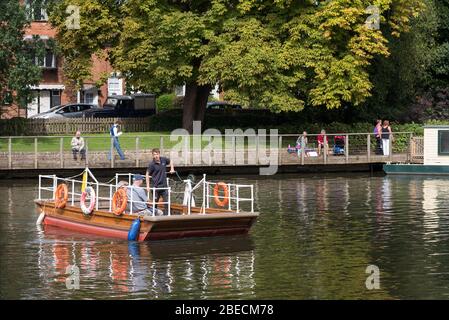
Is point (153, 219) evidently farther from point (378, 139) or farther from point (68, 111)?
point (68, 111)

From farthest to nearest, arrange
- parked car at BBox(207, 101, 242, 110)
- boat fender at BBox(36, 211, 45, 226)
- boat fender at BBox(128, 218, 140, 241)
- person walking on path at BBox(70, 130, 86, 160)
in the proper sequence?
parked car at BBox(207, 101, 242, 110)
person walking on path at BBox(70, 130, 86, 160)
boat fender at BBox(36, 211, 45, 226)
boat fender at BBox(128, 218, 140, 241)

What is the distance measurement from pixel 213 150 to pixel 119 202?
2577 centimetres

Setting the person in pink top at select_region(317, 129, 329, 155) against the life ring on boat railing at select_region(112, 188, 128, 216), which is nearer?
the life ring on boat railing at select_region(112, 188, 128, 216)

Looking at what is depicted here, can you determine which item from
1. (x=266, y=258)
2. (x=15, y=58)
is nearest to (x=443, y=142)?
(x=15, y=58)

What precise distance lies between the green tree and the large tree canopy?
8.80 ft

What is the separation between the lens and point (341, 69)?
64500 millimetres

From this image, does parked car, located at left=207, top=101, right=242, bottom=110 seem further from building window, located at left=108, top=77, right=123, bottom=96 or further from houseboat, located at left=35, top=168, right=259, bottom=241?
houseboat, located at left=35, top=168, right=259, bottom=241

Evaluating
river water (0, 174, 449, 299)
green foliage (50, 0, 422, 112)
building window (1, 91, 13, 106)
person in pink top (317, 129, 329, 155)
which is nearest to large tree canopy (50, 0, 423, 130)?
green foliage (50, 0, 422, 112)

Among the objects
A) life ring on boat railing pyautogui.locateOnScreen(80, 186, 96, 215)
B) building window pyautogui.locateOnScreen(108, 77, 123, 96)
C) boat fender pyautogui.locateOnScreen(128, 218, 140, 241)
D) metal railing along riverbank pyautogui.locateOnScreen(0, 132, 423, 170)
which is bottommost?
boat fender pyautogui.locateOnScreen(128, 218, 140, 241)

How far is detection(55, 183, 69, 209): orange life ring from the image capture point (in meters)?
36.8

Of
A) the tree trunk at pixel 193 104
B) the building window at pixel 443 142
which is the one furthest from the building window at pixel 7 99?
the building window at pixel 443 142

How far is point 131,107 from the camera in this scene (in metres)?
83.2

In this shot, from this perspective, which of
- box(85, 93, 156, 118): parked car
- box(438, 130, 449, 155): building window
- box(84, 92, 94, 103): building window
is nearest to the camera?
box(438, 130, 449, 155): building window
